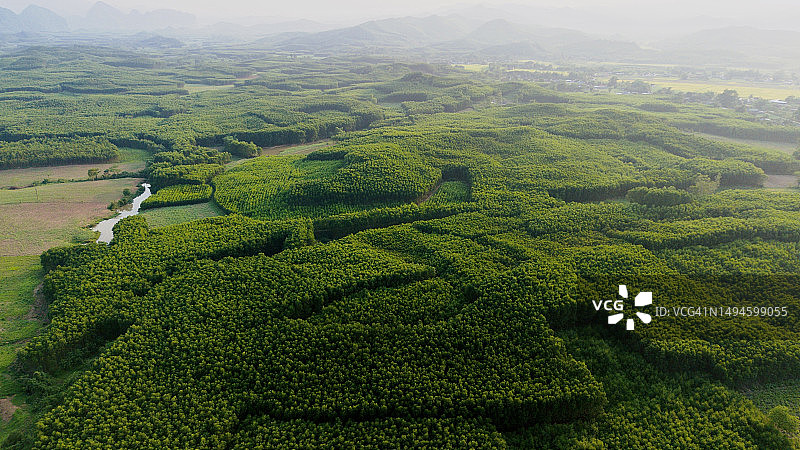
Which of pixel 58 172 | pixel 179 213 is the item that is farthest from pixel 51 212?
pixel 58 172

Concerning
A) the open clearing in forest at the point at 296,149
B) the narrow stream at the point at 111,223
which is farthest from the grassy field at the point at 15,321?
the open clearing in forest at the point at 296,149

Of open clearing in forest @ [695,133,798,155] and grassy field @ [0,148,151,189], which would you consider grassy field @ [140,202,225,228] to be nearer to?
grassy field @ [0,148,151,189]

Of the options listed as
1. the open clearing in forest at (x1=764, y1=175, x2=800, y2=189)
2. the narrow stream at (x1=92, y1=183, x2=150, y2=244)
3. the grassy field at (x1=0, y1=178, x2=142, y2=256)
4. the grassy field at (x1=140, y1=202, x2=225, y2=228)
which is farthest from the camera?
the open clearing in forest at (x1=764, y1=175, x2=800, y2=189)

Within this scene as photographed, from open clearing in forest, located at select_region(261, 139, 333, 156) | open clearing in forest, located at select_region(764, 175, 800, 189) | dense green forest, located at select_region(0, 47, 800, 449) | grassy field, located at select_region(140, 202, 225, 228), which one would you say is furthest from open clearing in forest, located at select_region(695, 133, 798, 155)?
grassy field, located at select_region(140, 202, 225, 228)

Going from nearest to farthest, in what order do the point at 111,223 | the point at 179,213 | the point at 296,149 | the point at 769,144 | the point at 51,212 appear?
the point at 111,223 → the point at 51,212 → the point at 179,213 → the point at 769,144 → the point at 296,149

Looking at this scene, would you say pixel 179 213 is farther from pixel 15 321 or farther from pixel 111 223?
pixel 15 321
